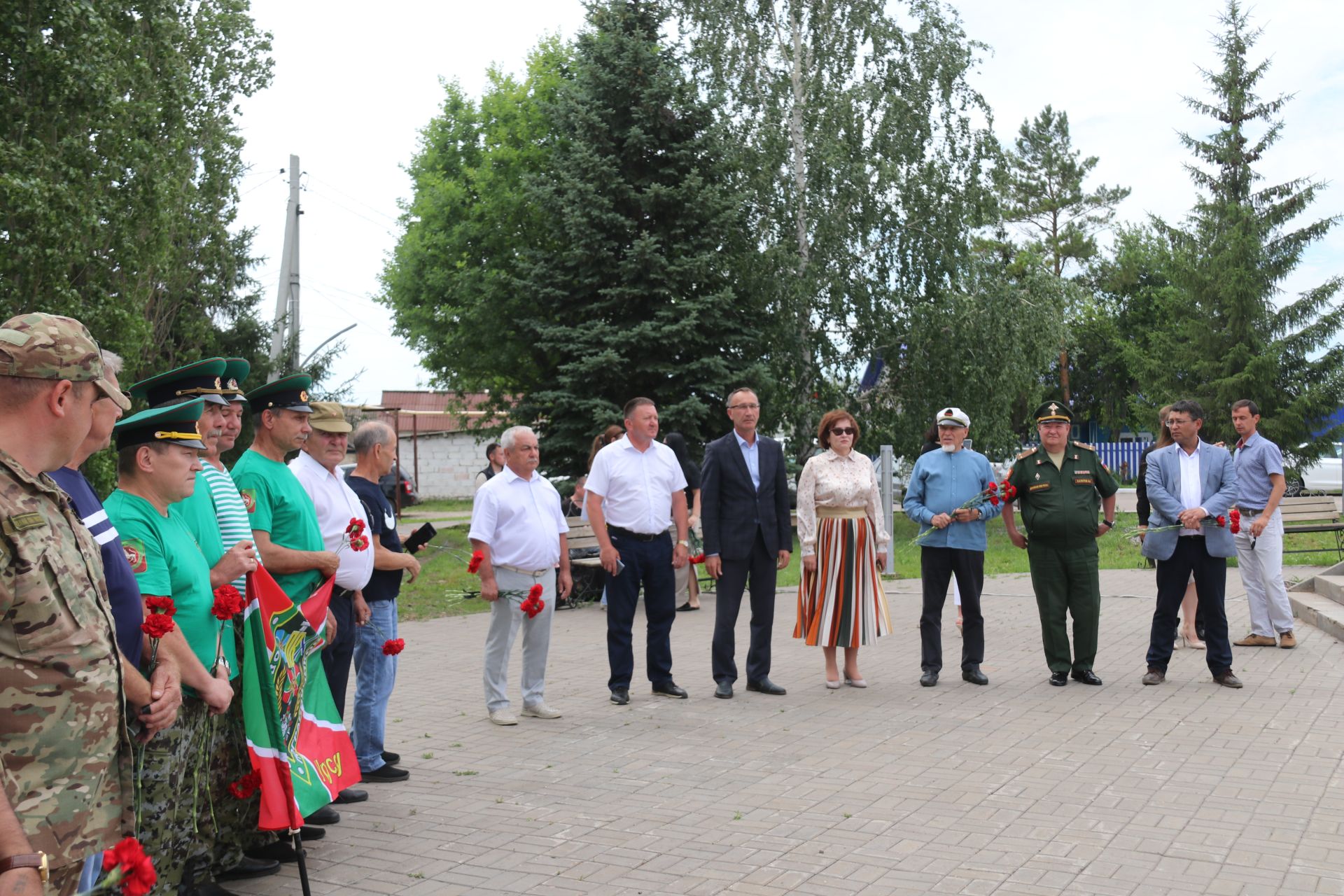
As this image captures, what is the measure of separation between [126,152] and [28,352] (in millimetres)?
19433

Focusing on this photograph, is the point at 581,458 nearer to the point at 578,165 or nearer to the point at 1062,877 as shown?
the point at 578,165

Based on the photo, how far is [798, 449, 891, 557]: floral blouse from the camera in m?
9.03

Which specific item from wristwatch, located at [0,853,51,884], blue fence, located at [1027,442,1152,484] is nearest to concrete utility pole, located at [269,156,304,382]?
wristwatch, located at [0,853,51,884]

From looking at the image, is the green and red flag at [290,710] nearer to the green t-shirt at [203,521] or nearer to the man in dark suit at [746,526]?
the green t-shirt at [203,521]

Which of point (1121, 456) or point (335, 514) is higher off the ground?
point (1121, 456)

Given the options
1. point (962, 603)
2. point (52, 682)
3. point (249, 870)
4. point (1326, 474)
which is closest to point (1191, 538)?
point (962, 603)

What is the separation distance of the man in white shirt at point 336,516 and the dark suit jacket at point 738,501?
3.42 metres

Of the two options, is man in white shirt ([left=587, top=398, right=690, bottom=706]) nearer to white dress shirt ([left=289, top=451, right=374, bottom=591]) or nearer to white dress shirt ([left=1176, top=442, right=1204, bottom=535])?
white dress shirt ([left=289, top=451, right=374, bottom=591])

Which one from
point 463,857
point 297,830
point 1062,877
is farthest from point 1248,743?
point 297,830

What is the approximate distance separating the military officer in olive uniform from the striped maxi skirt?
1.17 meters

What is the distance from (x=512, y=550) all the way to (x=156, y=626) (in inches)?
168

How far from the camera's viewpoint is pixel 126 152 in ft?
65.1

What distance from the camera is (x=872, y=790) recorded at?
241 inches

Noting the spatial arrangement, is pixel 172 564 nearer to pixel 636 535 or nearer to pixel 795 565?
pixel 636 535
